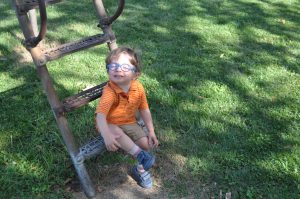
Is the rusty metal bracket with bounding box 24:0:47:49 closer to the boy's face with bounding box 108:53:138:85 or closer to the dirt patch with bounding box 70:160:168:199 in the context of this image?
the boy's face with bounding box 108:53:138:85

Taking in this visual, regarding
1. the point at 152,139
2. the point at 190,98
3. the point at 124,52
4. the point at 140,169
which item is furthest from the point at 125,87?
the point at 190,98

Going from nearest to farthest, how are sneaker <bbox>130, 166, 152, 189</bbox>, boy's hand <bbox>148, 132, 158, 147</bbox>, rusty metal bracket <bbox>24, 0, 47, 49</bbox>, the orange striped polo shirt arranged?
rusty metal bracket <bbox>24, 0, 47, 49</bbox>, the orange striped polo shirt, boy's hand <bbox>148, 132, 158, 147</bbox>, sneaker <bbox>130, 166, 152, 189</bbox>

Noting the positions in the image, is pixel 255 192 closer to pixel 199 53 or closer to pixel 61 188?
pixel 61 188

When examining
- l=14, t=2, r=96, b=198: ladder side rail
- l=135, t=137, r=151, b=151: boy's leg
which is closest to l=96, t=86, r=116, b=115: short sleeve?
l=14, t=2, r=96, b=198: ladder side rail

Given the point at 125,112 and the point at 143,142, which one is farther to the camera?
the point at 143,142

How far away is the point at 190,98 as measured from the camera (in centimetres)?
412

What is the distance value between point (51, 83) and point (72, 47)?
30 cm

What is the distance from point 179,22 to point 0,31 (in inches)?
98.9

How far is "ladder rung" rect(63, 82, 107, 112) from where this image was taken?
282 centimetres

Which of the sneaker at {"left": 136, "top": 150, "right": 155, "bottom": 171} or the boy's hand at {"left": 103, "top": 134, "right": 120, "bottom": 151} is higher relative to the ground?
the boy's hand at {"left": 103, "top": 134, "right": 120, "bottom": 151}

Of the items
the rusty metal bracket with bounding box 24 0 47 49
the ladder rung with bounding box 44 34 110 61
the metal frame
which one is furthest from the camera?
the ladder rung with bounding box 44 34 110 61

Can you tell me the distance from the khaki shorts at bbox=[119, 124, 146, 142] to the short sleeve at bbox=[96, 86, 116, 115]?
274 millimetres

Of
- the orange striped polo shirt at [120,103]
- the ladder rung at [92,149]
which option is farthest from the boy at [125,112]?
the ladder rung at [92,149]

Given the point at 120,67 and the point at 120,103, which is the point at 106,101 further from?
the point at 120,67
